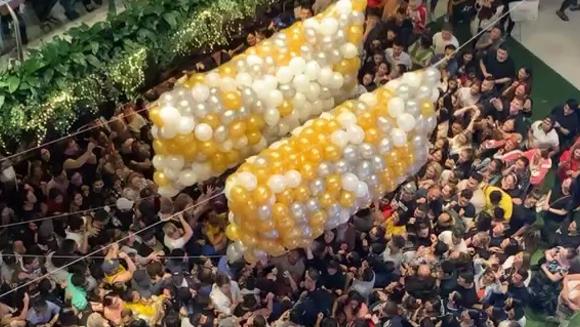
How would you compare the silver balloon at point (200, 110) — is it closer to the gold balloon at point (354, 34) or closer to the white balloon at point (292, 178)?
the white balloon at point (292, 178)

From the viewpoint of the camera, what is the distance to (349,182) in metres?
9.30

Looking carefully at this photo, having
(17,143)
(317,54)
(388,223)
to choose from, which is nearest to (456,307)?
(388,223)

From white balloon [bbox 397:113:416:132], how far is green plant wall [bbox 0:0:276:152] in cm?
202

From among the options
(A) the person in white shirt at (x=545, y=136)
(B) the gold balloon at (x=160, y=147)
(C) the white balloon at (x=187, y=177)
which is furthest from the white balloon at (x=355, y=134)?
(A) the person in white shirt at (x=545, y=136)

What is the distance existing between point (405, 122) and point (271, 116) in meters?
1.03

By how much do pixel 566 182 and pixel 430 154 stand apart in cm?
112

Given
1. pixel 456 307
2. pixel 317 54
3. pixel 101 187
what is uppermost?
pixel 317 54

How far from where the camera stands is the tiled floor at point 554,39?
1216cm

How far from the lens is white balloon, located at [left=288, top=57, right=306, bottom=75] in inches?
380

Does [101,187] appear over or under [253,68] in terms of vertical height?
under

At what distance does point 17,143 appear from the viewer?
32.4 feet

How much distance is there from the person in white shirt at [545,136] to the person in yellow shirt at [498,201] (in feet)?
2.45

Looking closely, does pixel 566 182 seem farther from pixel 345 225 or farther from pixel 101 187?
A: pixel 101 187

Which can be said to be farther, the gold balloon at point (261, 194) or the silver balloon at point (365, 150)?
the silver balloon at point (365, 150)
